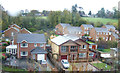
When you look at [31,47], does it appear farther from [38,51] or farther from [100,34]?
[100,34]

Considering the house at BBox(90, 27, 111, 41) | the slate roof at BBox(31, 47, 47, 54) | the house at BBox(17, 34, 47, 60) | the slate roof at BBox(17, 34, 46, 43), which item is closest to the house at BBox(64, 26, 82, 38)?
the house at BBox(90, 27, 111, 41)

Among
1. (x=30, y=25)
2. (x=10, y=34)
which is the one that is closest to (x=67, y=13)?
(x=30, y=25)

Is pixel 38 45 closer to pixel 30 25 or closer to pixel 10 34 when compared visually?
pixel 10 34

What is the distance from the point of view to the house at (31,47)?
38.1 feet

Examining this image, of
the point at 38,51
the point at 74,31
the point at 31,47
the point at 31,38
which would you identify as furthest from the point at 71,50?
the point at 74,31

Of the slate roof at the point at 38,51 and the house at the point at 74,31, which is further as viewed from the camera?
the house at the point at 74,31

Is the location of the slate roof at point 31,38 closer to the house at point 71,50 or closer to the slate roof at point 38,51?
the slate roof at point 38,51

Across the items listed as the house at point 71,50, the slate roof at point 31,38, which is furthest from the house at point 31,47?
the house at point 71,50

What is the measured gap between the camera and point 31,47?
12.1 metres

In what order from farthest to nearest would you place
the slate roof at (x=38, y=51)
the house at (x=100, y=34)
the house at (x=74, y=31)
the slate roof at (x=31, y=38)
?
the house at (x=74, y=31)
the house at (x=100, y=34)
the slate roof at (x=31, y=38)
the slate roof at (x=38, y=51)

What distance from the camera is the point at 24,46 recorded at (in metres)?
12.0

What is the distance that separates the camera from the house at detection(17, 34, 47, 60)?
38.1ft

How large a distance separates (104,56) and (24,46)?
7.70m

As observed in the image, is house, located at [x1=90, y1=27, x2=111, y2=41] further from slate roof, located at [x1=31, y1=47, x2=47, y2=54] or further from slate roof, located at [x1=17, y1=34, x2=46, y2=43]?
slate roof, located at [x1=31, y1=47, x2=47, y2=54]
